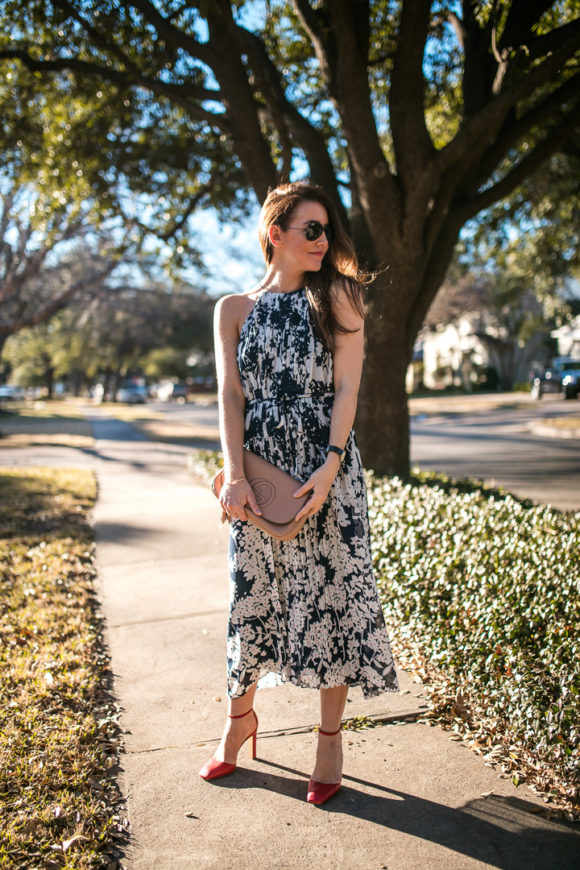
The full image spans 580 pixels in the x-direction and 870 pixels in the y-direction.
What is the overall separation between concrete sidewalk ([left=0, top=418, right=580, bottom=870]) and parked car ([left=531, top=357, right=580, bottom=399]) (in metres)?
26.7

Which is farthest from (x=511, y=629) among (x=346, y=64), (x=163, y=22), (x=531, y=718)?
(x=163, y=22)

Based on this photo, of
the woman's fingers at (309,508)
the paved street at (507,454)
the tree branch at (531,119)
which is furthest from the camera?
the paved street at (507,454)

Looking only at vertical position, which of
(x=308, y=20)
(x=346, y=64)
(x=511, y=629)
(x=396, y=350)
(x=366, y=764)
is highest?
(x=308, y=20)

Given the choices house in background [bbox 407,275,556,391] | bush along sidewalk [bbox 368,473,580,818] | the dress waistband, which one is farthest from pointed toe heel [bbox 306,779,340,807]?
house in background [bbox 407,275,556,391]

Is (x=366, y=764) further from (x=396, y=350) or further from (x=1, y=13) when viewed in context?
(x=1, y=13)

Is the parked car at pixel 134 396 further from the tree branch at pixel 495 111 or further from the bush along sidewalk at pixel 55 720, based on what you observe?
the tree branch at pixel 495 111

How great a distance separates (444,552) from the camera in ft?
12.2

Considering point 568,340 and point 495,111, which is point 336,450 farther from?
point 568,340

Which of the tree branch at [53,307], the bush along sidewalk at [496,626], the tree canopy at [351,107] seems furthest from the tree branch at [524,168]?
the tree branch at [53,307]

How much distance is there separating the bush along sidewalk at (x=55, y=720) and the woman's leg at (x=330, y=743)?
692 mm

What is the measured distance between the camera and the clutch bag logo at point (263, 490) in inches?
90.4

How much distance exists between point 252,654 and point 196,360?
73869 millimetres

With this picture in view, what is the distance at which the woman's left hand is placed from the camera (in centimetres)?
224

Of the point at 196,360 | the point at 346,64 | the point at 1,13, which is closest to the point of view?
the point at 346,64
